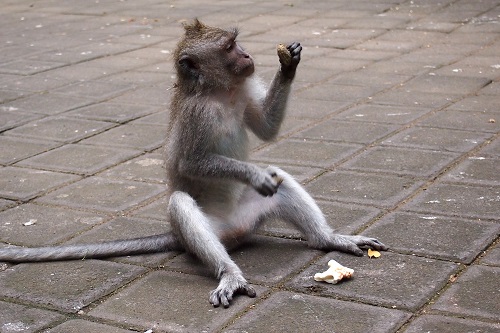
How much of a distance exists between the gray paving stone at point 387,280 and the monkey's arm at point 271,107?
87cm

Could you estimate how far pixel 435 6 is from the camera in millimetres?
12789

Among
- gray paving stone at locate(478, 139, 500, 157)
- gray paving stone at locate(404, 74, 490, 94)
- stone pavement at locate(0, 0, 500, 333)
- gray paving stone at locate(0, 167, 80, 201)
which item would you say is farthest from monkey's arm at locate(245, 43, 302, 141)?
gray paving stone at locate(404, 74, 490, 94)

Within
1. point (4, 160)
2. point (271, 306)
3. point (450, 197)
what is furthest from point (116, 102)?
point (271, 306)

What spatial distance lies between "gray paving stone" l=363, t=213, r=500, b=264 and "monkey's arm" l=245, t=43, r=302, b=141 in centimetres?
85

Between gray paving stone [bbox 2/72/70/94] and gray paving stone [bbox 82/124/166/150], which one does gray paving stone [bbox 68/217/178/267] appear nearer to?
gray paving stone [bbox 82/124/166/150]

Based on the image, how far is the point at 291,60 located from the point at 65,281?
68.6 inches

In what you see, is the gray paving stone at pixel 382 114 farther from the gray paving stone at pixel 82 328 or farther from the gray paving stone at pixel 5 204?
the gray paving stone at pixel 82 328

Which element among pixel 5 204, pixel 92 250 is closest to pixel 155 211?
pixel 92 250

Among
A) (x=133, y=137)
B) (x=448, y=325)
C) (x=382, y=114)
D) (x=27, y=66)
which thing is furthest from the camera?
(x=27, y=66)

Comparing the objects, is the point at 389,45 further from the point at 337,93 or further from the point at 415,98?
the point at 415,98

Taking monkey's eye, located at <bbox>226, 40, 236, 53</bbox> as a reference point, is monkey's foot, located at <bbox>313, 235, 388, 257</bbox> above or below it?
below

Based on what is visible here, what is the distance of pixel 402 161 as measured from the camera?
6.57 metres

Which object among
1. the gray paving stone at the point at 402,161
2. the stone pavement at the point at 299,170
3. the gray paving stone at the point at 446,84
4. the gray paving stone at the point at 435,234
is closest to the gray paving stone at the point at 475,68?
the stone pavement at the point at 299,170

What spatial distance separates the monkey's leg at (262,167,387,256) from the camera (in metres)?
4.96
